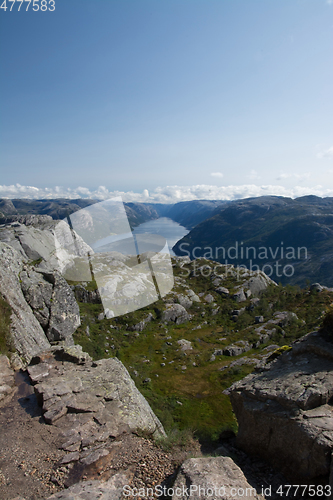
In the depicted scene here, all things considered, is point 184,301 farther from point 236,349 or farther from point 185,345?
point 236,349

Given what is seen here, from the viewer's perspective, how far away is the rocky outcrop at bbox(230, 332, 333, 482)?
320 inches

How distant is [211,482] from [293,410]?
14.8 ft

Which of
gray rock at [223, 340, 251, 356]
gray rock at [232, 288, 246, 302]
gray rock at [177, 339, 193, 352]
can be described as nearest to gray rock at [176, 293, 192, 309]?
gray rock at [232, 288, 246, 302]

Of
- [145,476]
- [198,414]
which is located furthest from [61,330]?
[145,476]

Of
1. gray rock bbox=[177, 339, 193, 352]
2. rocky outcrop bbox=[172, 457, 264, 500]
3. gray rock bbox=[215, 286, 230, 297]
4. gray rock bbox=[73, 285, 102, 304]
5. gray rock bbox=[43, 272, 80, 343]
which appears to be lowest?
gray rock bbox=[177, 339, 193, 352]

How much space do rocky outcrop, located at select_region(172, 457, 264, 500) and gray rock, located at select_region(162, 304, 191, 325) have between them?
149ft

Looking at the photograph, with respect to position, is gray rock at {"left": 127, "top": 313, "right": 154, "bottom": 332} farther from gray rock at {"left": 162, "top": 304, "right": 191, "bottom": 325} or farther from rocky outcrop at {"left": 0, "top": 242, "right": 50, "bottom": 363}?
rocky outcrop at {"left": 0, "top": 242, "right": 50, "bottom": 363}

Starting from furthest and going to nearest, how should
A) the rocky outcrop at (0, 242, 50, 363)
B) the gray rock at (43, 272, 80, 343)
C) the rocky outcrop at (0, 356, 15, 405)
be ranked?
the gray rock at (43, 272, 80, 343), the rocky outcrop at (0, 242, 50, 363), the rocky outcrop at (0, 356, 15, 405)

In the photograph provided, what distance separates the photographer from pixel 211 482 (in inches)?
276

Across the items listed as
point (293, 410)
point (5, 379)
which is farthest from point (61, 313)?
point (293, 410)

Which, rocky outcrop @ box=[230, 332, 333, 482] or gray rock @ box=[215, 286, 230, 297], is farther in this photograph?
gray rock @ box=[215, 286, 230, 297]

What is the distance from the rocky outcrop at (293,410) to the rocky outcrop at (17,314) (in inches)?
539

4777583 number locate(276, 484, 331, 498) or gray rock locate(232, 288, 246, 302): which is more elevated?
4777583 number locate(276, 484, 331, 498)

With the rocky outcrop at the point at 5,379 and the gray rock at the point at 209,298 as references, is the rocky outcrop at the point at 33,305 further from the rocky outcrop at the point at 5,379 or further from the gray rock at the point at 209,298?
the gray rock at the point at 209,298
